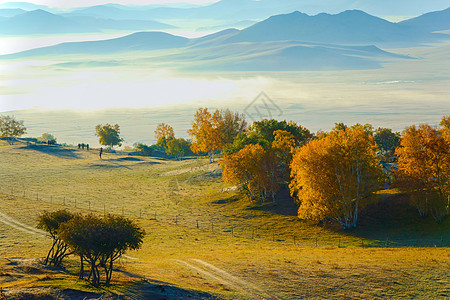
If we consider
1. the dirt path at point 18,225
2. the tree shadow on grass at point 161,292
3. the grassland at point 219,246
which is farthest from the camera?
the dirt path at point 18,225

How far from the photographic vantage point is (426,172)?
64125 mm

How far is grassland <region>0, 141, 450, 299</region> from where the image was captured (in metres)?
36.2

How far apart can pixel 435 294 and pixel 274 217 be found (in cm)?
3956

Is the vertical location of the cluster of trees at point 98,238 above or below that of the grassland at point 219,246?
above

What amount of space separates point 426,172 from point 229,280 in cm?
3881

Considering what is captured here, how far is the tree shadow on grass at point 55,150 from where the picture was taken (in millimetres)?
153375

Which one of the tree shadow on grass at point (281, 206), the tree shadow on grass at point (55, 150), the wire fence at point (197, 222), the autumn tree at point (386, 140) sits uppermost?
the autumn tree at point (386, 140)

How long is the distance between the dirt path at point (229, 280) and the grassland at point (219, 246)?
10cm

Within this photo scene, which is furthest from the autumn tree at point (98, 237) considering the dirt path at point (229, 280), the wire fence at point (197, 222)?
the wire fence at point (197, 222)

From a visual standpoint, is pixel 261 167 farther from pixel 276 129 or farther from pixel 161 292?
pixel 161 292

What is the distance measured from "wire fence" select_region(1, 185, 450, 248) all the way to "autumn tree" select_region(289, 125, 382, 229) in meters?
5.22

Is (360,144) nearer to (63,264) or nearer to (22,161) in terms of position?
(63,264)

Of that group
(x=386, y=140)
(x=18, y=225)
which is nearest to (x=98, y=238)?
(x=18, y=225)

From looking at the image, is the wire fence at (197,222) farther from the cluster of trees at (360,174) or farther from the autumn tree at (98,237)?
the autumn tree at (98,237)
